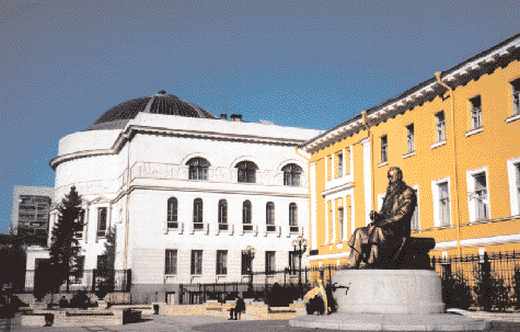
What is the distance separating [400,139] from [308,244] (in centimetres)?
1068

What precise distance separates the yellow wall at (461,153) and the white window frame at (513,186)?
0.14 meters

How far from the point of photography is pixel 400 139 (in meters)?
25.8

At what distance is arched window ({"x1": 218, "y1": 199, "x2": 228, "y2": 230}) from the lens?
3962 centimetres

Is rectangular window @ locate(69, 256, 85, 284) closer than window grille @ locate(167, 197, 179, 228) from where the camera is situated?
No

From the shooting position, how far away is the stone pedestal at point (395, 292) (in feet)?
38.3

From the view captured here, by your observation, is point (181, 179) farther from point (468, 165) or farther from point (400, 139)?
point (468, 165)

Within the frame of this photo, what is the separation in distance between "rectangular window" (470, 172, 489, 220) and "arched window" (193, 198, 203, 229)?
2117 centimetres

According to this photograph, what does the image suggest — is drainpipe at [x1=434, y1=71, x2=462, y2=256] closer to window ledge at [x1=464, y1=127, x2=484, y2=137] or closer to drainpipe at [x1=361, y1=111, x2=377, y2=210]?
window ledge at [x1=464, y1=127, x2=484, y2=137]

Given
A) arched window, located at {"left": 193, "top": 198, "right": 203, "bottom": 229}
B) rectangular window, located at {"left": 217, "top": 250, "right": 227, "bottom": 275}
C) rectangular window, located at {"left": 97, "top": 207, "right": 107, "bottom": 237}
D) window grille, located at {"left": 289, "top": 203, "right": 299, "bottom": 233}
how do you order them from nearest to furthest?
arched window, located at {"left": 193, "top": 198, "right": 203, "bottom": 229} → rectangular window, located at {"left": 217, "top": 250, "right": 227, "bottom": 275} → window grille, located at {"left": 289, "top": 203, "right": 299, "bottom": 233} → rectangular window, located at {"left": 97, "top": 207, "right": 107, "bottom": 237}

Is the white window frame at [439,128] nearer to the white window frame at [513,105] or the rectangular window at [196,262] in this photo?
the white window frame at [513,105]

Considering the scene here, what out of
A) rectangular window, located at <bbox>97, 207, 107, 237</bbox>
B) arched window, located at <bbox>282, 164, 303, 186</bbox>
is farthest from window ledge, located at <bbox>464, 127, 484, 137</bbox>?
rectangular window, located at <bbox>97, 207, 107, 237</bbox>

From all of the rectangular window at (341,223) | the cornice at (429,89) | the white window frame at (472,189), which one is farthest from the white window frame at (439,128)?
the rectangular window at (341,223)

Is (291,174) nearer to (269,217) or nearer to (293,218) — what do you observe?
(293,218)

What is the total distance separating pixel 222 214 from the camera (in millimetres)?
39969
